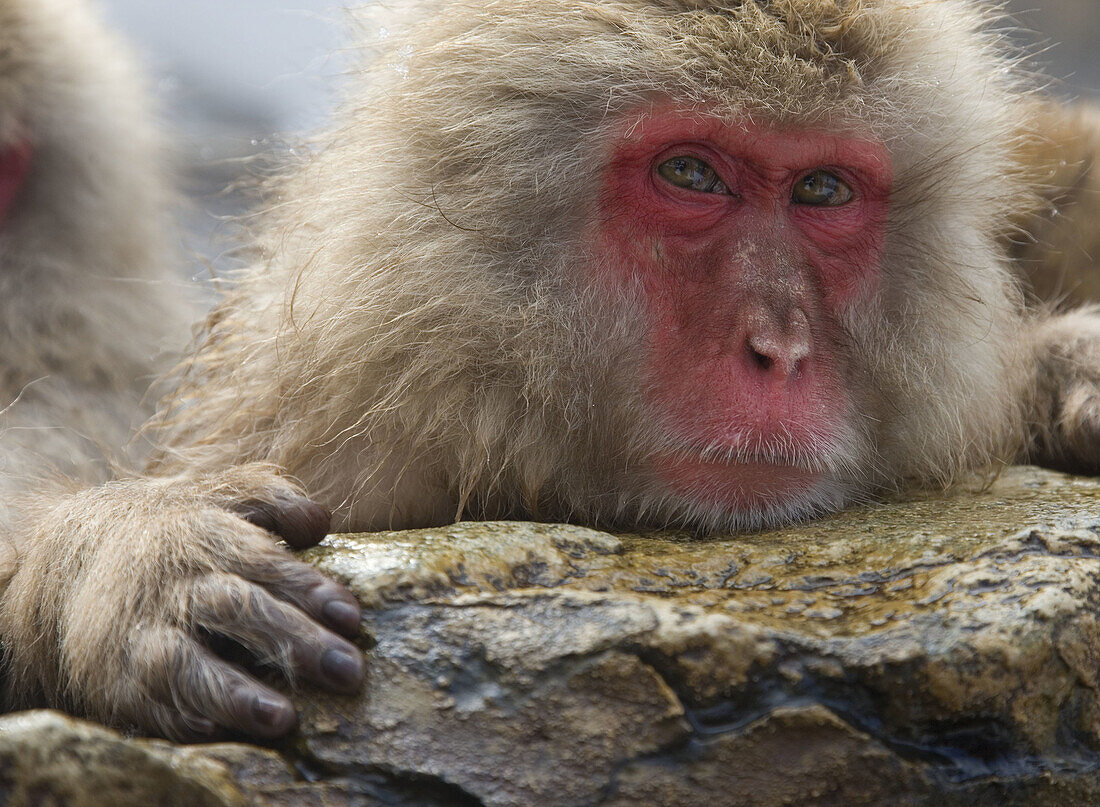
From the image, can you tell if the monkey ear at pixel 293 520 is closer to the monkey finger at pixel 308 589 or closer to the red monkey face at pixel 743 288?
the monkey finger at pixel 308 589

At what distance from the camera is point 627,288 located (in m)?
2.58

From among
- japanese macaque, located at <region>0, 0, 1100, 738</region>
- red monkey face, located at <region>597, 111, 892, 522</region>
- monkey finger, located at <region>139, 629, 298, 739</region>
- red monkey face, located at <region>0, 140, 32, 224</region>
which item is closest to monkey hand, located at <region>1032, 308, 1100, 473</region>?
japanese macaque, located at <region>0, 0, 1100, 738</region>

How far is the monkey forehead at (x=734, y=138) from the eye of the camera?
258 cm

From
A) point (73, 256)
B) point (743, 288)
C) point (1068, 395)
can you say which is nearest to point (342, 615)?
point (743, 288)

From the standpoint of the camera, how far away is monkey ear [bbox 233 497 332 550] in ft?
7.23

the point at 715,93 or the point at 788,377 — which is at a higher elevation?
the point at 715,93

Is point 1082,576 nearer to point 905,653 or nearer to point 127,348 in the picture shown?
point 905,653

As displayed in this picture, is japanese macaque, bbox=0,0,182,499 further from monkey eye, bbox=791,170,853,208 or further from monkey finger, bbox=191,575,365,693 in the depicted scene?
monkey eye, bbox=791,170,853,208

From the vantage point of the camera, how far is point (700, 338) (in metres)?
2.49

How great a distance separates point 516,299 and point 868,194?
0.83 m

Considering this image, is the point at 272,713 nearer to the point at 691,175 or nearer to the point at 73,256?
the point at 691,175

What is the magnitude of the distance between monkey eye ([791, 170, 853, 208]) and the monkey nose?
33cm

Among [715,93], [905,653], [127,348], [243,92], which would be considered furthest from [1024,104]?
[243,92]

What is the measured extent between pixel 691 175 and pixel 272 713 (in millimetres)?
1426
